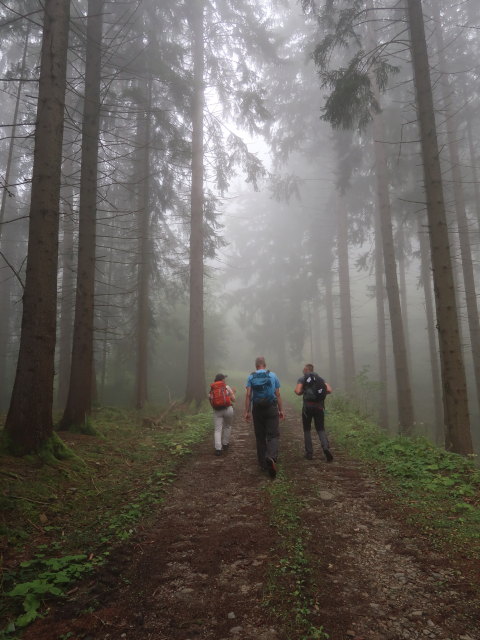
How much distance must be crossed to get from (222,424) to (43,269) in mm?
4626

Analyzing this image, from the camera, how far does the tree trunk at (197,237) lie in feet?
44.0

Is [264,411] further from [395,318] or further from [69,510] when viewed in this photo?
[395,318]

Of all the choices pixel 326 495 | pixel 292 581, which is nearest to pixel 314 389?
pixel 326 495

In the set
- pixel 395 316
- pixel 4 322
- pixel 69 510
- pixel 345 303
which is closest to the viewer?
pixel 69 510

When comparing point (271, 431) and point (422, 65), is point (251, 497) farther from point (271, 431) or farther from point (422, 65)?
point (422, 65)

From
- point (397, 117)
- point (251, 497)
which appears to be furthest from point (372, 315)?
point (251, 497)

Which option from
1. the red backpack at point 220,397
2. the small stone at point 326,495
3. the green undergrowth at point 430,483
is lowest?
the small stone at point 326,495

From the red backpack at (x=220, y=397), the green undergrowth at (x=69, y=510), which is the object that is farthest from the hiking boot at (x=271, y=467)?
the red backpack at (x=220, y=397)

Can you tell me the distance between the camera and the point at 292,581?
9.77 feet

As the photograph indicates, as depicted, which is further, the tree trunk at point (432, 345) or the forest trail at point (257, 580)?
the tree trunk at point (432, 345)

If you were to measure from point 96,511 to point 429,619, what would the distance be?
3.74 m

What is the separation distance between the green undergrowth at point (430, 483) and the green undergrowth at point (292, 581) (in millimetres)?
1374

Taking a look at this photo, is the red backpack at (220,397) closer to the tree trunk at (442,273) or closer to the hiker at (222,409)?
the hiker at (222,409)

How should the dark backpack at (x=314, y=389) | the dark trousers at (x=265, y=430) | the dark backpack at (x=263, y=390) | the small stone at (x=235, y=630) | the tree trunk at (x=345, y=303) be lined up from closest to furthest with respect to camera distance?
1. the small stone at (x=235, y=630)
2. the dark trousers at (x=265, y=430)
3. the dark backpack at (x=263, y=390)
4. the dark backpack at (x=314, y=389)
5. the tree trunk at (x=345, y=303)
